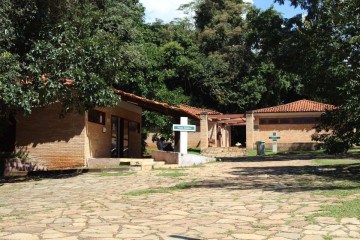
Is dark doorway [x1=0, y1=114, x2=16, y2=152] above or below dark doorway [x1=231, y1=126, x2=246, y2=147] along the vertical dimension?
below

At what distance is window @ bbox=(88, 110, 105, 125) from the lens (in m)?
18.3

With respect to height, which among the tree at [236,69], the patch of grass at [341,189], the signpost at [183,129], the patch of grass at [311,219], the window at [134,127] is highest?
the tree at [236,69]

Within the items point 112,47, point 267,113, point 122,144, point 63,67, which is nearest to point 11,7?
point 63,67

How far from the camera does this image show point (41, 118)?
58.8 ft

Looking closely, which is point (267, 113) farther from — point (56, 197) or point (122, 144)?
point (56, 197)

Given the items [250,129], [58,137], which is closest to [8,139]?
[58,137]

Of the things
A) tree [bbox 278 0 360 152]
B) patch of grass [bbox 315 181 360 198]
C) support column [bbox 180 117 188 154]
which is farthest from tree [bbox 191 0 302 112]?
patch of grass [bbox 315 181 360 198]

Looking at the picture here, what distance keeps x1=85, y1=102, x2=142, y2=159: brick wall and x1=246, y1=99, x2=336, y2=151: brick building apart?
14.3m

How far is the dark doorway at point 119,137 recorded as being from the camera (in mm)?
21278

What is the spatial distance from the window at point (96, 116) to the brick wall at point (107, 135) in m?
0.15

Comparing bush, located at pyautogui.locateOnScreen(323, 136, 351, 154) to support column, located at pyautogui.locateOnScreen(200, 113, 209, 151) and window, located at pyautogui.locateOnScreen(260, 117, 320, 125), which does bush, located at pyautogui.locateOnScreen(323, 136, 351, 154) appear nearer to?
support column, located at pyautogui.locateOnScreen(200, 113, 209, 151)

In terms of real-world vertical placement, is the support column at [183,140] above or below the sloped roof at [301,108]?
below

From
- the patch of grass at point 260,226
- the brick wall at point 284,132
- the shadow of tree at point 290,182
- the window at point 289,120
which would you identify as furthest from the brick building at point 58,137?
Answer: the window at point 289,120

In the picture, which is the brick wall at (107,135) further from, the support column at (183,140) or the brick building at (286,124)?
the brick building at (286,124)
